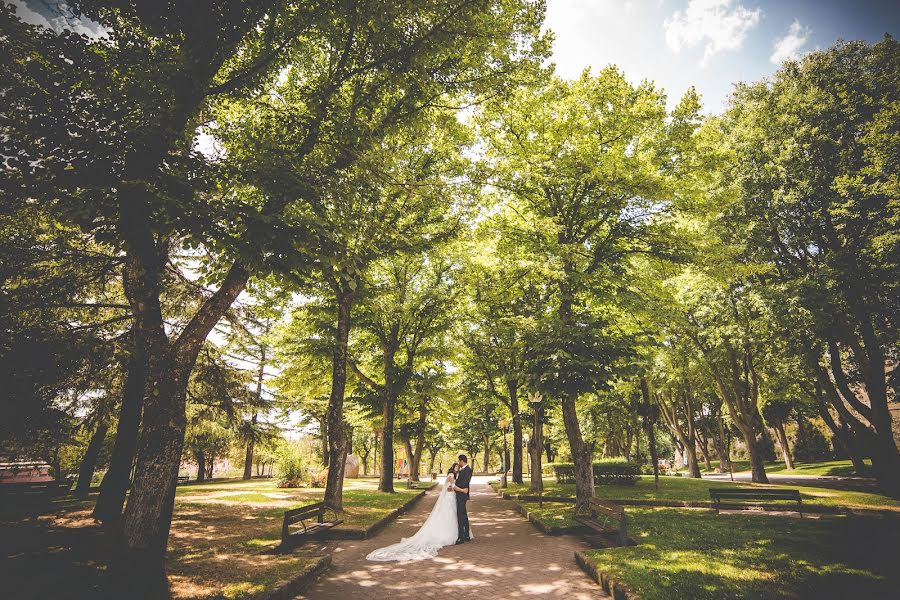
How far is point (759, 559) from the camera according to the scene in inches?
275

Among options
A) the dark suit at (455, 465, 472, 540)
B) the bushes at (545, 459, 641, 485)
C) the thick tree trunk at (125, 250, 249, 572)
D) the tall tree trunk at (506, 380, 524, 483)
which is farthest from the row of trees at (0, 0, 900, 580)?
the bushes at (545, 459, 641, 485)

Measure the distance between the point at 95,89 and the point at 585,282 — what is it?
11782 millimetres

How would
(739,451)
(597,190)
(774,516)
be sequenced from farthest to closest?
1. (739,451)
2. (597,190)
3. (774,516)

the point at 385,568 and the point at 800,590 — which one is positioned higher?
the point at 800,590

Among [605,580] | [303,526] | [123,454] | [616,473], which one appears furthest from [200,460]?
[605,580]

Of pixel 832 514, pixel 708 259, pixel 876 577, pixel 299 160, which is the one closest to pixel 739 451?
pixel 832 514

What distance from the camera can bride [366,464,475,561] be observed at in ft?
27.3

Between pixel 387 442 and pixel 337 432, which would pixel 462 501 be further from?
pixel 387 442

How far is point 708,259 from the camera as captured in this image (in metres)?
12.2

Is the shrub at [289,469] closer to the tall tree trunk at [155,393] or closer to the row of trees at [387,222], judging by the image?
the row of trees at [387,222]

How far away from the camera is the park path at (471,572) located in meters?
6.14

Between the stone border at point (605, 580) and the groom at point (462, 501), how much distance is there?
3122mm

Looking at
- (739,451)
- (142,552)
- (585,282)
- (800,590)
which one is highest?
(585,282)

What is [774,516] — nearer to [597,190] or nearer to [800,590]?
[800,590]
